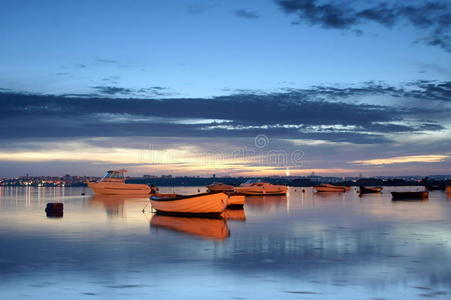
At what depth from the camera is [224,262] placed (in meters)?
16.5

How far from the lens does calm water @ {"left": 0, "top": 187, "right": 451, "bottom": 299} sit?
12.6 m

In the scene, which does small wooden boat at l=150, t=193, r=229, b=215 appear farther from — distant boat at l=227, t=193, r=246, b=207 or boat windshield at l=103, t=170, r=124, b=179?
boat windshield at l=103, t=170, r=124, b=179

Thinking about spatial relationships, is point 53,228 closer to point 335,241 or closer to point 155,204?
point 155,204

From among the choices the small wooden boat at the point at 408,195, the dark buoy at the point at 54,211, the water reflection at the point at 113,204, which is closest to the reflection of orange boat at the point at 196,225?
the water reflection at the point at 113,204

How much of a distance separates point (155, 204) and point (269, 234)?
13.1m

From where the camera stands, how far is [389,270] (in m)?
15.2

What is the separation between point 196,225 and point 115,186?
58.4 meters

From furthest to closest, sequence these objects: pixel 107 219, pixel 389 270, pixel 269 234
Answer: pixel 107 219, pixel 269 234, pixel 389 270

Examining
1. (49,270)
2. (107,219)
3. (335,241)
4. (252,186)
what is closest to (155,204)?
(107,219)

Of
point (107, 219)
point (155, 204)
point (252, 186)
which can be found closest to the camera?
point (107, 219)

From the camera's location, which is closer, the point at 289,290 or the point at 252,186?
the point at 289,290

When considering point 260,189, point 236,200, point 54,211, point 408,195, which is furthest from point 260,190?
point 54,211

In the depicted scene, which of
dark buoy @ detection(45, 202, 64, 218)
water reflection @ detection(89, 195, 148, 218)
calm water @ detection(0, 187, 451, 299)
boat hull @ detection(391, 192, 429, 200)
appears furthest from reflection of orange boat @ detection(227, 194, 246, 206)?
boat hull @ detection(391, 192, 429, 200)

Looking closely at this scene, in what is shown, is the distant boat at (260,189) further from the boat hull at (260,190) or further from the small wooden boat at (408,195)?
the small wooden boat at (408,195)
